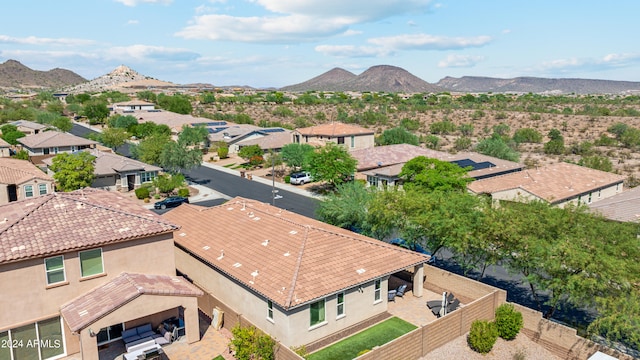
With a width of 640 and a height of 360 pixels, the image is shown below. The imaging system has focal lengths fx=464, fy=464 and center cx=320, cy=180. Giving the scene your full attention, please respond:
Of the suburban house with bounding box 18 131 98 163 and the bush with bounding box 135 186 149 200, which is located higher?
the suburban house with bounding box 18 131 98 163

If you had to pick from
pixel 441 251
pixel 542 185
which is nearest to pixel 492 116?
pixel 542 185

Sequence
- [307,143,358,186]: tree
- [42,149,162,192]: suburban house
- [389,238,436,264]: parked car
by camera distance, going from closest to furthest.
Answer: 1. [389,238,436,264]: parked car
2. [307,143,358,186]: tree
3. [42,149,162,192]: suburban house

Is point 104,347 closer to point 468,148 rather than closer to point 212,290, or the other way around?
point 212,290

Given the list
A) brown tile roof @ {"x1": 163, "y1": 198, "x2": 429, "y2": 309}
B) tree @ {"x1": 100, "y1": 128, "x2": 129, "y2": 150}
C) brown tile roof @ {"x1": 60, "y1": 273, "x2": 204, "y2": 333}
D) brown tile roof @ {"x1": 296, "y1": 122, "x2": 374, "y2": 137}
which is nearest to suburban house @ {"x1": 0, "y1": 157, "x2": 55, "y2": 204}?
brown tile roof @ {"x1": 163, "y1": 198, "x2": 429, "y2": 309}

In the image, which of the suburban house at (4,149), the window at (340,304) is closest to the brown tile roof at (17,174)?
the suburban house at (4,149)

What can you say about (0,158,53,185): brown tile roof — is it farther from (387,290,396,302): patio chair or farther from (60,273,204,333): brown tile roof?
(387,290,396,302): patio chair

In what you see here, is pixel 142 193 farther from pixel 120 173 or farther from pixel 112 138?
pixel 112 138

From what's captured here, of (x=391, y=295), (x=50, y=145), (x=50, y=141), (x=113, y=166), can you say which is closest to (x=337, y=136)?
(x=113, y=166)
